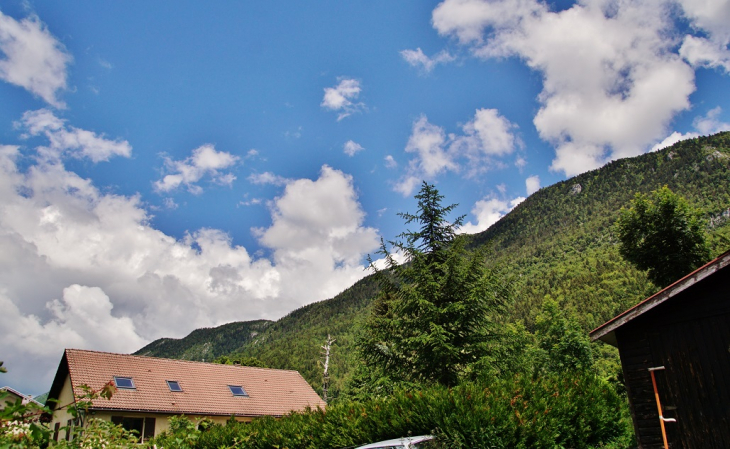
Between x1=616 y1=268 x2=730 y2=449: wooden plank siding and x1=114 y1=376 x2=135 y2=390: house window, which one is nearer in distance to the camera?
x1=616 y1=268 x2=730 y2=449: wooden plank siding

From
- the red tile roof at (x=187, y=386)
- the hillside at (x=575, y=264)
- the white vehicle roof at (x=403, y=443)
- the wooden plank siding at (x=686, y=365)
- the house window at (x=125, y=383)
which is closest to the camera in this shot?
the wooden plank siding at (x=686, y=365)

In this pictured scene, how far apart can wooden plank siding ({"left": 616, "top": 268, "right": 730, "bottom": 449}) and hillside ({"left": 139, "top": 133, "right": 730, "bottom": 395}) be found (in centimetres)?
5723

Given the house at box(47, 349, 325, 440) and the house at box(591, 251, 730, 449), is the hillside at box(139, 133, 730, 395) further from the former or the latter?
the house at box(591, 251, 730, 449)

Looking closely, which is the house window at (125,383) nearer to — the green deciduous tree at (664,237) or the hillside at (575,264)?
the green deciduous tree at (664,237)

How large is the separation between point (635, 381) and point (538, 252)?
532 feet

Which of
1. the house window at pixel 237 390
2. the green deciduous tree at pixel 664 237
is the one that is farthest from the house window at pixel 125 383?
the green deciduous tree at pixel 664 237

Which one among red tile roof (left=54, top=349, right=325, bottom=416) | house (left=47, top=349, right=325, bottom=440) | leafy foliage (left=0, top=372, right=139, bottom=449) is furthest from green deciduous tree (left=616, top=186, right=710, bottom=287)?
leafy foliage (left=0, top=372, right=139, bottom=449)

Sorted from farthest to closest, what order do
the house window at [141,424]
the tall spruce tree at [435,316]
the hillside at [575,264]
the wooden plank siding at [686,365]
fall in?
the hillside at [575,264], the house window at [141,424], the tall spruce tree at [435,316], the wooden plank siding at [686,365]

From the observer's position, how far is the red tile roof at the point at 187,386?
26766 mm

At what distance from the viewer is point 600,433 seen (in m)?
12.9

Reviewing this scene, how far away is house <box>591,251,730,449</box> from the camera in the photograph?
9203 mm

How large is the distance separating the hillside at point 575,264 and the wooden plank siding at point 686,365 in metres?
57.2

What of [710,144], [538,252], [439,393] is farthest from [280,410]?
[710,144]

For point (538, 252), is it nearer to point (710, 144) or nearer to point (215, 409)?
point (710, 144)
